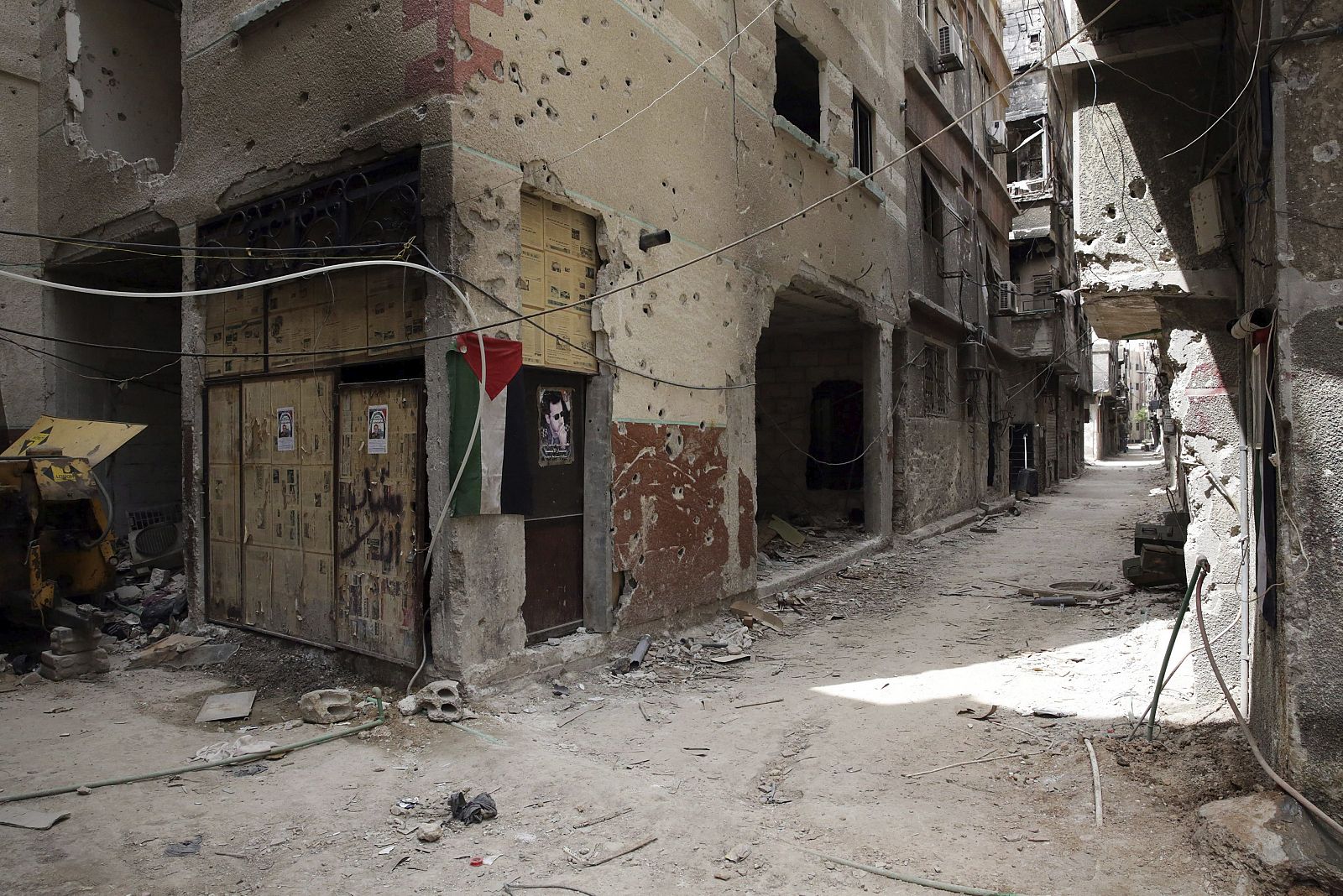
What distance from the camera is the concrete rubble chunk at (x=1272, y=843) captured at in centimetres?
296

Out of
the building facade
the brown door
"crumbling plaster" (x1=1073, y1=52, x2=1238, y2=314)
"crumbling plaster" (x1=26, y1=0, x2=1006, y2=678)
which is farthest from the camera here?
the building facade

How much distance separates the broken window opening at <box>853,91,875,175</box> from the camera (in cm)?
1128

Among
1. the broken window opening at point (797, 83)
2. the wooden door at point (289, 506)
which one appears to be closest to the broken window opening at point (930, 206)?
the broken window opening at point (797, 83)

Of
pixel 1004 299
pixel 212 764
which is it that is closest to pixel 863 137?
pixel 1004 299

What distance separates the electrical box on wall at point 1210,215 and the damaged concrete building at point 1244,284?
0.04 feet

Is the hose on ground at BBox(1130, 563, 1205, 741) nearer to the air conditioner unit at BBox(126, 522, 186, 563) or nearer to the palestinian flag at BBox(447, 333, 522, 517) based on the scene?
the palestinian flag at BBox(447, 333, 522, 517)

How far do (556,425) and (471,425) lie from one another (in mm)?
1037

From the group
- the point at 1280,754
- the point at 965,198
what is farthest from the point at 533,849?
the point at 965,198

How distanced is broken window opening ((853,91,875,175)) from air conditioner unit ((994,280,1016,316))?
921 cm

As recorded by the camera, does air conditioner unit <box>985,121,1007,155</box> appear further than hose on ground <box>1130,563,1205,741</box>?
Yes

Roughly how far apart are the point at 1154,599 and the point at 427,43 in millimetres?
7879

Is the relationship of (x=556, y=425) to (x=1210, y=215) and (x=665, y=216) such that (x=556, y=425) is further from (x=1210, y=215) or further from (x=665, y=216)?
(x=1210, y=215)

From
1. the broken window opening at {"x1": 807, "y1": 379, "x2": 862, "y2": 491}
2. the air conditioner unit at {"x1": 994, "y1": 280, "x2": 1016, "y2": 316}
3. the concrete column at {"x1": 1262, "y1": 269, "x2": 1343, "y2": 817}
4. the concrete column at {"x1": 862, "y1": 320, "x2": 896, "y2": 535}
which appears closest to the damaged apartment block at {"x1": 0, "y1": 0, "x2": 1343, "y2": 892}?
the concrete column at {"x1": 1262, "y1": 269, "x2": 1343, "y2": 817}

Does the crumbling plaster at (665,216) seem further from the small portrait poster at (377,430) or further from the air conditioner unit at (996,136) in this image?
the air conditioner unit at (996,136)
